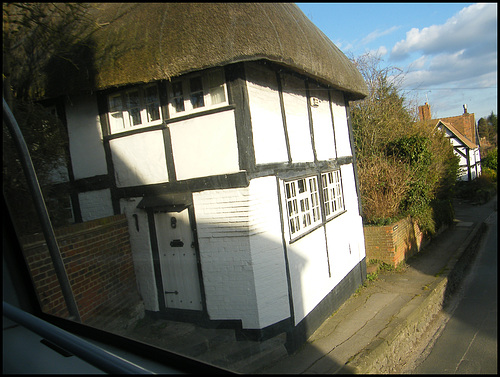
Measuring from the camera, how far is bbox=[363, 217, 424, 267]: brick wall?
6742 mm

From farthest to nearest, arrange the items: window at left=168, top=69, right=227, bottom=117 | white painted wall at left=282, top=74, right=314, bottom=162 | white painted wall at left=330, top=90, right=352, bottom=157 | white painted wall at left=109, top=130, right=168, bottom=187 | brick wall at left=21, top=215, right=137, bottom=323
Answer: white painted wall at left=330, top=90, right=352, bottom=157 < white painted wall at left=282, top=74, right=314, bottom=162 < window at left=168, top=69, right=227, bottom=117 < white painted wall at left=109, top=130, right=168, bottom=187 < brick wall at left=21, top=215, right=137, bottom=323

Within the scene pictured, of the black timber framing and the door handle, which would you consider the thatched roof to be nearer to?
the black timber framing

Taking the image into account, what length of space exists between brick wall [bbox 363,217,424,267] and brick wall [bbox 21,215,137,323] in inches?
215

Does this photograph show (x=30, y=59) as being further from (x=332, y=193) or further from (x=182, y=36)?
(x=332, y=193)

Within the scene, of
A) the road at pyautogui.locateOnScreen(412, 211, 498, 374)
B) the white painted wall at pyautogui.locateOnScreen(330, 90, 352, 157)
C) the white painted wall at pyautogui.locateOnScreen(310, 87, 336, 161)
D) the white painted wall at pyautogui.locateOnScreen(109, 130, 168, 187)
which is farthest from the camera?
the white painted wall at pyautogui.locateOnScreen(330, 90, 352, 157)

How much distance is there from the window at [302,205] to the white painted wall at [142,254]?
1.76 meters

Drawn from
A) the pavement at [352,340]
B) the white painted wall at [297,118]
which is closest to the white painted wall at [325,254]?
the white painted wall at [297,118]

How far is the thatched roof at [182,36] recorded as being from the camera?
2.40m

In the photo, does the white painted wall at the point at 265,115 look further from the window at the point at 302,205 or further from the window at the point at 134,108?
the window at the point at 134,108

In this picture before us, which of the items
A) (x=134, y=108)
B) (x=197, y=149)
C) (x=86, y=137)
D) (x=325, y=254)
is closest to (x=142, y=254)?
(x=197, y=149)

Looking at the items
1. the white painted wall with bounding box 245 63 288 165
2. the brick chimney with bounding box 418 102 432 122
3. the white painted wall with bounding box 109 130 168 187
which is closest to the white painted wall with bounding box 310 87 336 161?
the white painted wall with bounding box 245 63 288 165

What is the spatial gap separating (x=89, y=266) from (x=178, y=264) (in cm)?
71

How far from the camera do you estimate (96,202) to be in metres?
3.24

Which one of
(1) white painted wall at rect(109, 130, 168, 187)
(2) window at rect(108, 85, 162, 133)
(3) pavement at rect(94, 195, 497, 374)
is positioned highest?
(2) window at rect(108, 85, 162, 133)
